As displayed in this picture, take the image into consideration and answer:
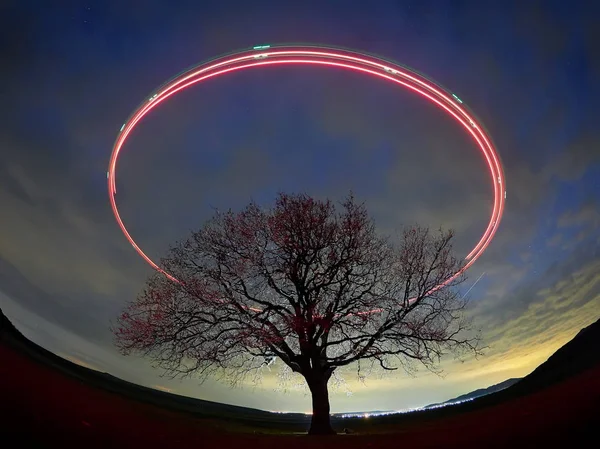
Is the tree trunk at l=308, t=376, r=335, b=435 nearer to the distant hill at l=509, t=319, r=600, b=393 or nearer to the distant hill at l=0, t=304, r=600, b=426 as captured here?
the distant hill at l=0, t=304, r=600, b=426

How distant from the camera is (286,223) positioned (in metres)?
5.55

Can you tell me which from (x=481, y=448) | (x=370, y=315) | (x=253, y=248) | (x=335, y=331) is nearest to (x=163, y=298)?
(x=253, y=248)

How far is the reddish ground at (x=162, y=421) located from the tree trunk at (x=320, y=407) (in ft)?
7.49

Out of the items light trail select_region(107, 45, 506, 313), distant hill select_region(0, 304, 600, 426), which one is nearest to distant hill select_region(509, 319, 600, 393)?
distant hill select_region(0, 304, 600, 426)

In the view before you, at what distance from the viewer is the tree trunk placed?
4.64m

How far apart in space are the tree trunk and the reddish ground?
89.9 inches

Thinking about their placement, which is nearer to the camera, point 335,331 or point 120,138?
point 120,138

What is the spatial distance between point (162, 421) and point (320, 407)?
4040 mm

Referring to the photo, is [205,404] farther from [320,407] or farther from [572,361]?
[572,361]

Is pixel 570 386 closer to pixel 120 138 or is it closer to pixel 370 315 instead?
pixel 370 315

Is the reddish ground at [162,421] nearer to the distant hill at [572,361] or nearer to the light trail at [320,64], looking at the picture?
the distant hill at [572,361]

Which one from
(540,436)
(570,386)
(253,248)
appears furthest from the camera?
(253,248)

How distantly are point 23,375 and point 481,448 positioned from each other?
2.93 meters

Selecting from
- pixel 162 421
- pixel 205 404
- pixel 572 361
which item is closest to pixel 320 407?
pixel 205 404
